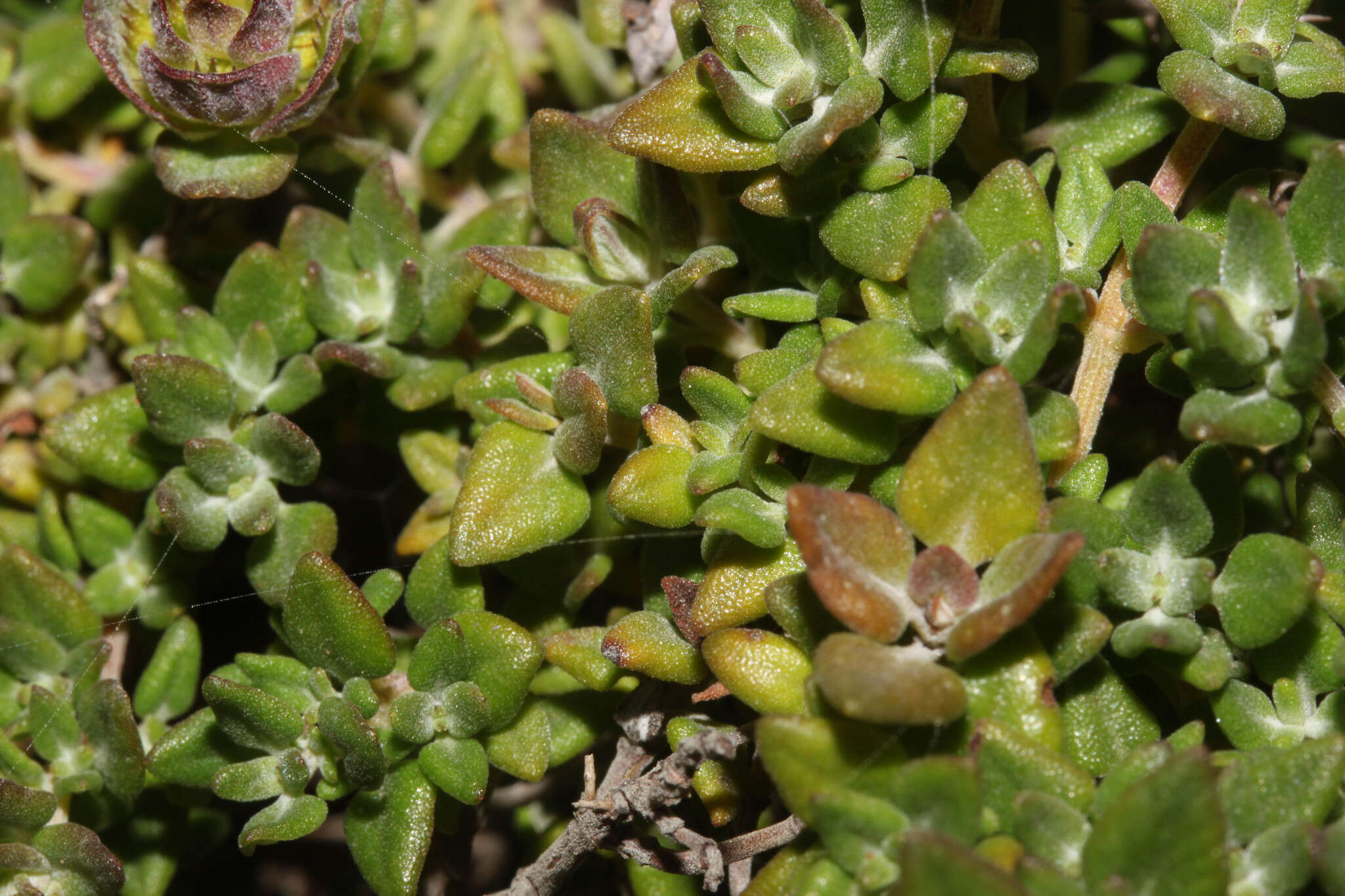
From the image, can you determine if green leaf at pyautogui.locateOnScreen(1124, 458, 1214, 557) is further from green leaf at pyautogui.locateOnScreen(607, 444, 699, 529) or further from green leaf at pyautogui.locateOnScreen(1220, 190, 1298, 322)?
green leaf at pyautogui.locateOnScreen(607, 444, 699, 529)

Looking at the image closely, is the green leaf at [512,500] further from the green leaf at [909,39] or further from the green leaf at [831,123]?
the green leaf at [909,39]

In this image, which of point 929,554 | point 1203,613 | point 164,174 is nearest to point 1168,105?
point 1203,613

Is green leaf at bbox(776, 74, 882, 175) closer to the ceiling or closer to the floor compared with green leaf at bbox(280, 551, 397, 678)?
closer to the ceiling

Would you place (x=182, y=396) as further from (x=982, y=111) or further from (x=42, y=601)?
(x=982, y=111)

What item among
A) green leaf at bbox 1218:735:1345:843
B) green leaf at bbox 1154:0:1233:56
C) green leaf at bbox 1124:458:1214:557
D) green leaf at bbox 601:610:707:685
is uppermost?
green leaf at bbox 1154:0:1233:56

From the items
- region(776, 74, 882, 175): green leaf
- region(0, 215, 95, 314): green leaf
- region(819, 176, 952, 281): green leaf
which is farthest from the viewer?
region(0, 215, 95, 314): green leaf

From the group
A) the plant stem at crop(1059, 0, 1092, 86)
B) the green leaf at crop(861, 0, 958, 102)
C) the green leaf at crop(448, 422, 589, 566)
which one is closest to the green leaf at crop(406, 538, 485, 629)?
the green leaf at crop(448, 422, 589, 566)

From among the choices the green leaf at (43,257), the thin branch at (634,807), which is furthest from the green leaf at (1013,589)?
the green leaf at (43,257)
